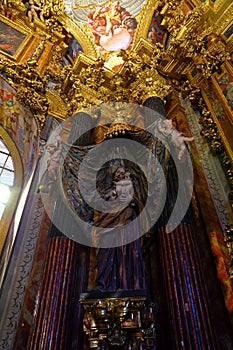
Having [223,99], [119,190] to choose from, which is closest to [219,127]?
[223,99]

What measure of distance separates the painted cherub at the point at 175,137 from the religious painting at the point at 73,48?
238 inches

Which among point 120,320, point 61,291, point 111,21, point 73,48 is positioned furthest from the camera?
point 111,21

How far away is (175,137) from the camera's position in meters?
5.02

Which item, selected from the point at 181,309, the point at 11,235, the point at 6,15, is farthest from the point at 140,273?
the point at 6,15

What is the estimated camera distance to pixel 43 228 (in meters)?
5.08

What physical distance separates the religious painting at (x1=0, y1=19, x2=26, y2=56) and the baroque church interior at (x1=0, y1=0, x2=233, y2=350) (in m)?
0.03

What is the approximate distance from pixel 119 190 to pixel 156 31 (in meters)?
7.32

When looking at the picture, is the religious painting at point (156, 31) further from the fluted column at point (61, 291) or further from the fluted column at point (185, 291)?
the fluted column at point (185, 291)

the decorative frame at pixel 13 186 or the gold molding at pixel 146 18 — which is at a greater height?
the gold molding at pixel 146 18

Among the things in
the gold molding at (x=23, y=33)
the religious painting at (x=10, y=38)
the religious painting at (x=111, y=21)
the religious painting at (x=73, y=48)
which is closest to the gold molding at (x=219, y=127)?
the religious painting at (x=111, y=21)

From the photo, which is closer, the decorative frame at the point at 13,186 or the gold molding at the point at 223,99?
the gold molding at the point at 223,99

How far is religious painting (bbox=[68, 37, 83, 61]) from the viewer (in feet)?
32.4

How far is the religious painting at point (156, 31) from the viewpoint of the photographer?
9.50 metres

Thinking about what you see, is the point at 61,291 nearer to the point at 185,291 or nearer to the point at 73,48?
the point at 185,291
